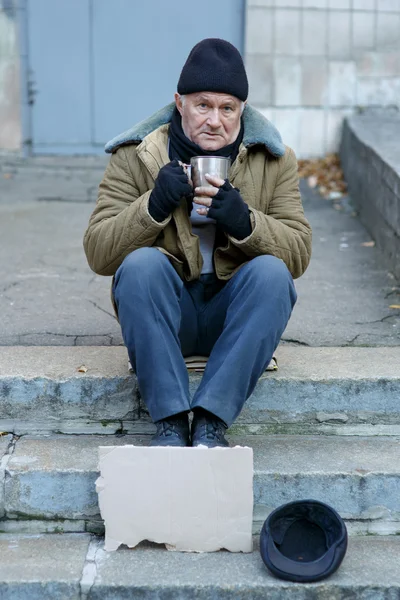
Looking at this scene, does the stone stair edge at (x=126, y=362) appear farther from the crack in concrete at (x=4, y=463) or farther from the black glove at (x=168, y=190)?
the black glove at (x=168, y=190)

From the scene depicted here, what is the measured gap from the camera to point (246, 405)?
128 inches

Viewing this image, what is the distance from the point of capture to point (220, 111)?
10.3 ft

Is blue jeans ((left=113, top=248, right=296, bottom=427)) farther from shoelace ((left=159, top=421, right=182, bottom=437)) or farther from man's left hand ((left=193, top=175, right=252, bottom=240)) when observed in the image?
man's left hand ((left=193, top=175, right=252, bottom=240))

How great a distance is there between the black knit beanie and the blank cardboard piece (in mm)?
1220

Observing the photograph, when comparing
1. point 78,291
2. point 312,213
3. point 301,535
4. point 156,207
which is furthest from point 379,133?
point 301,535

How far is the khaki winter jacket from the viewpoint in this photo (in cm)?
305

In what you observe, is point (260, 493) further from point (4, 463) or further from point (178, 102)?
point (178, 102)

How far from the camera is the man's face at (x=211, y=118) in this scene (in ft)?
10.2

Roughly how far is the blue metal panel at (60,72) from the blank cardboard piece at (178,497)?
5325mm

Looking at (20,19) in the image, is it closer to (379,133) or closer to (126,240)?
(379,133)

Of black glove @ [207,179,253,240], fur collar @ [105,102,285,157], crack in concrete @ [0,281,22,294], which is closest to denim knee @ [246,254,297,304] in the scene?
black glove @ [207,179,253,240]

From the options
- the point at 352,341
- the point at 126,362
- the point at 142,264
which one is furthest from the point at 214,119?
the point at 352,341

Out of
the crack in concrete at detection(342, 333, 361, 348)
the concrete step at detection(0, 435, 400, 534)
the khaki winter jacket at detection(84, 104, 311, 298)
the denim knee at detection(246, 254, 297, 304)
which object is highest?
the khaki winter jacket at detection(84, 104, 311, 298)

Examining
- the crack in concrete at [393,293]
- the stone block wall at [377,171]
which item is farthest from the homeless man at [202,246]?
the stone block wall at [377,171]
